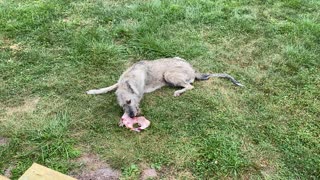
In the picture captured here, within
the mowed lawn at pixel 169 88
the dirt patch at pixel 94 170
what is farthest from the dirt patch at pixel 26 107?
the dirt patch at pixel 94 170

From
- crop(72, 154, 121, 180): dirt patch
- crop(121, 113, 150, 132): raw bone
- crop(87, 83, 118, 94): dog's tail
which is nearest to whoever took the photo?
crop(72, 154, 121, 180): dirt patch

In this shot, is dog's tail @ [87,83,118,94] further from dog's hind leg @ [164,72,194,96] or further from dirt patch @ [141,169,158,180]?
dirt patch @ [141,169,158,180]

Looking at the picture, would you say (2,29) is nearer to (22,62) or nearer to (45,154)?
(22,62)

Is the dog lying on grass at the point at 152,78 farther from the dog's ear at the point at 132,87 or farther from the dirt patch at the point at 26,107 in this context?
the dirt patch at the point at 26,107

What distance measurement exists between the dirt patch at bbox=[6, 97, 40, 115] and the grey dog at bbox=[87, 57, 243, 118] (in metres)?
0.66

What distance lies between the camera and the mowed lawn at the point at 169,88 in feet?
13.1

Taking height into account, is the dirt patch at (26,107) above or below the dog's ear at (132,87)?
below

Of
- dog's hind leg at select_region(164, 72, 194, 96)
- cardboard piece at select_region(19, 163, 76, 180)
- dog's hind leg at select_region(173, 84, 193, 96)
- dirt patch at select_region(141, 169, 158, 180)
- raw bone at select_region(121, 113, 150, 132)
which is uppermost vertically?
cardboard piece at select_region(19, 163, 76, 180)

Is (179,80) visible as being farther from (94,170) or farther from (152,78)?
(94,170)

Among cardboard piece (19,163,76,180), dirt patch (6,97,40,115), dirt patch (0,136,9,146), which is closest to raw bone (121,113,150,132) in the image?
dirt patch (6,97,40,115)

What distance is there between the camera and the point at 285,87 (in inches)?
204

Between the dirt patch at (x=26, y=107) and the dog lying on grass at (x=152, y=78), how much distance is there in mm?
663

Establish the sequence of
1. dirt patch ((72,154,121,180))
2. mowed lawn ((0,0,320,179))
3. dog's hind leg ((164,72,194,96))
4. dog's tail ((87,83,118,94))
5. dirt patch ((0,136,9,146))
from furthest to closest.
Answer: dog's hind leg ((164,72,194,96)) → dog's tail ((87,83,118,94)) → dirt patch ((0,136,9,146)) → mowed lawn ((0,0,320,179)) → dirt patch ((72,154,121,180))

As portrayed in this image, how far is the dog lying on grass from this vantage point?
4.70m
